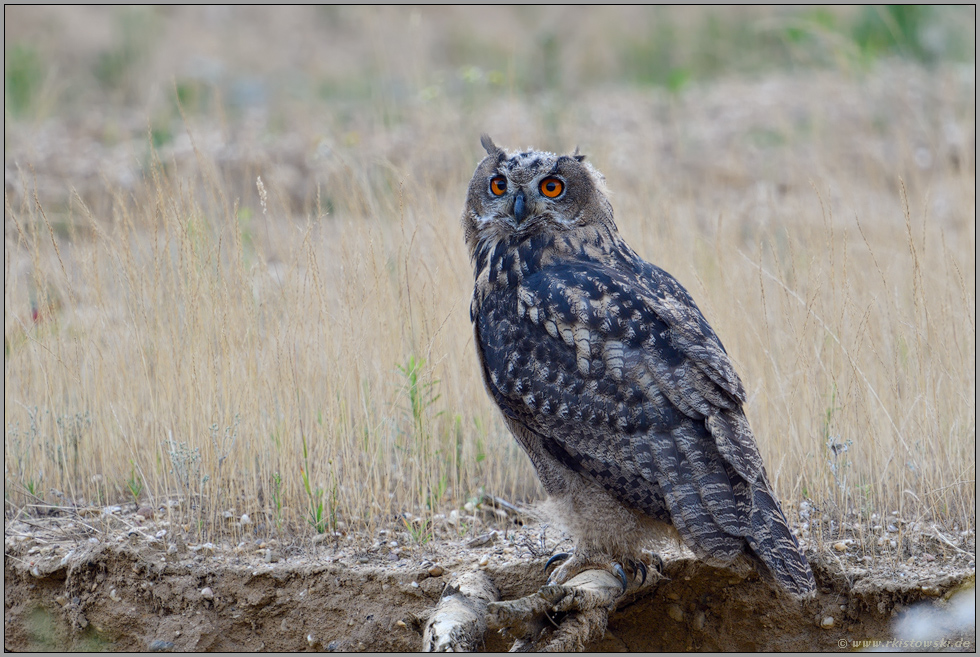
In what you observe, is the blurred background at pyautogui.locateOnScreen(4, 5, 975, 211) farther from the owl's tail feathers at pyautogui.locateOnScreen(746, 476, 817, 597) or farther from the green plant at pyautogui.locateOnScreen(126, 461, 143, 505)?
the owl's tail feathers at pyautogui.locateOnScreen(746, 476, 817, 597)

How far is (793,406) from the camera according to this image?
393 cm

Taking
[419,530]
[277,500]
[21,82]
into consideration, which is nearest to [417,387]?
[419,530]

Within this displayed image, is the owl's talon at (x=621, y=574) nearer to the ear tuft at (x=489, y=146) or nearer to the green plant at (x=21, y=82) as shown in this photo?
the ear tuft at (x=489, y=146)

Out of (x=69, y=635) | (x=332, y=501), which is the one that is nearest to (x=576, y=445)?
(x=332, y=501)

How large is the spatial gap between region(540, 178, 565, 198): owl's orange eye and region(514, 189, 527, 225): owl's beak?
0.31 feet

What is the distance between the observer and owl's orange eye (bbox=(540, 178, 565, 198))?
134 inches

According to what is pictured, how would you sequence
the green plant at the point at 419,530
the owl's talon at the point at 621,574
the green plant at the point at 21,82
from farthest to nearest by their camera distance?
the green plant at the point at 21,82, the green plant at the point at 419,530, the owl's talon at the point at 621,574

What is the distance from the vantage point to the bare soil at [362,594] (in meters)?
3.30

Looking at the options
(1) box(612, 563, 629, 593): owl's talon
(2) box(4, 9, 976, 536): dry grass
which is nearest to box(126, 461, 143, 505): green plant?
(2) box(4, 9, 976, 536): dry grass

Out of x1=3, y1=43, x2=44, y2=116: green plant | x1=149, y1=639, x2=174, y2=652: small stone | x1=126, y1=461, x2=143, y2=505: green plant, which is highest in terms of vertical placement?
x1=3, y1=43, x2=44, y2=116: green plant

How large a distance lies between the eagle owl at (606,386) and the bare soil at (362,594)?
0.34 m

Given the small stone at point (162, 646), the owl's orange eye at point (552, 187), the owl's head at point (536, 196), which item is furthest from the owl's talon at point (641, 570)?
the small stone at point (162, 646)

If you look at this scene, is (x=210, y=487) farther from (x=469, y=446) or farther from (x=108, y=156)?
(x=108, y=156)

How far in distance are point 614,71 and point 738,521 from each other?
12.1 metres
